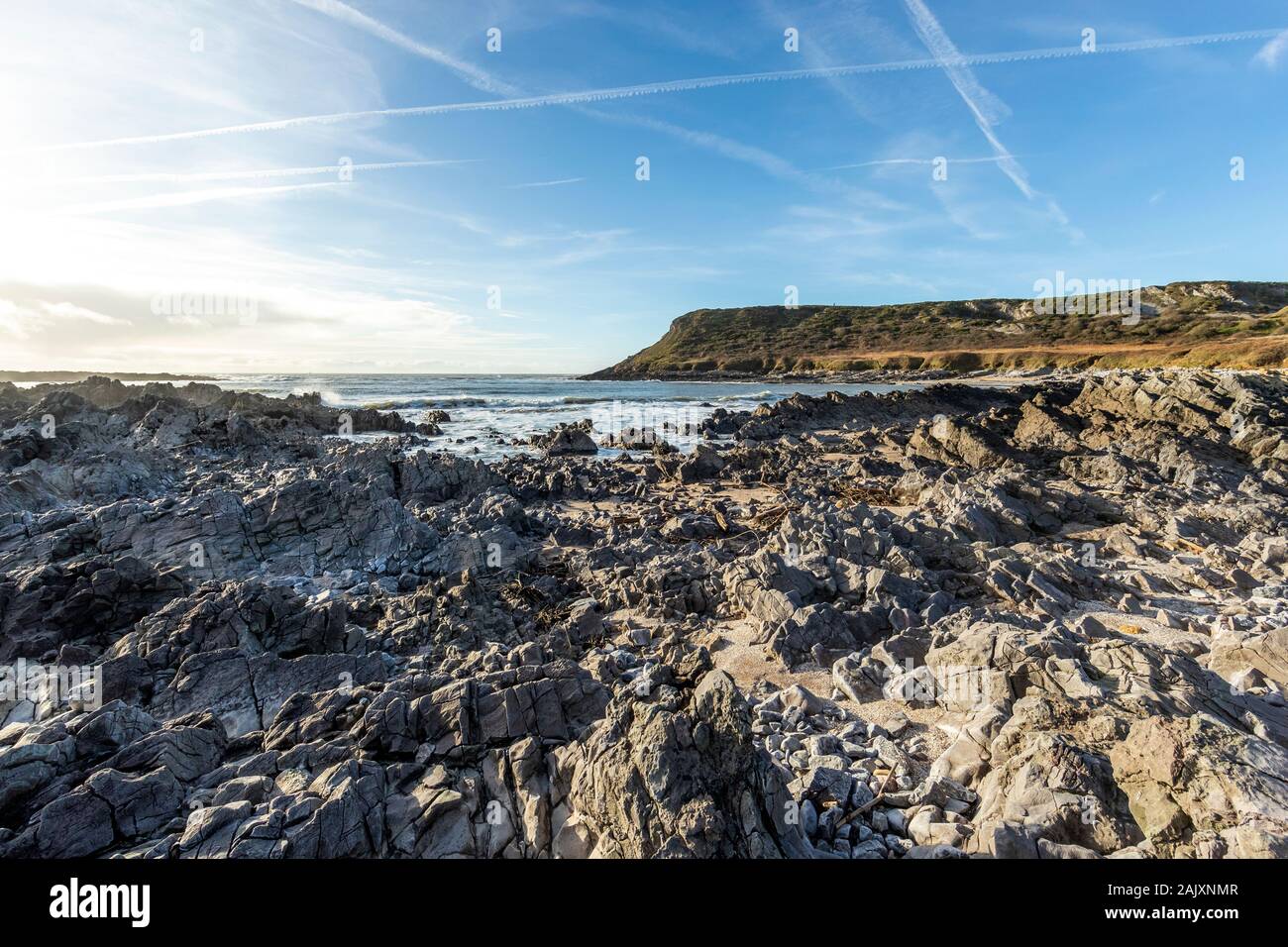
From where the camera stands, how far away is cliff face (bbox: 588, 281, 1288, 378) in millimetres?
75312

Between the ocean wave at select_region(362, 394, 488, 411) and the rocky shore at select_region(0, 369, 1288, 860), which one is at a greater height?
the ocean wave at select_region(362, 394, 488, 411)

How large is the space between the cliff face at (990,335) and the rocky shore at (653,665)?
58368mm

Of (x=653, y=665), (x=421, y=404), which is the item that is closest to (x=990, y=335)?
(x=421, y=404)

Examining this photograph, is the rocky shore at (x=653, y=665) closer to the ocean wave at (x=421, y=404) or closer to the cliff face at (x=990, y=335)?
the ocean wave at (x=421, y=404)

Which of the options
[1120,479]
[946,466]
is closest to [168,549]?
[946,466]

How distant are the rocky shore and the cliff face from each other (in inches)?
2298

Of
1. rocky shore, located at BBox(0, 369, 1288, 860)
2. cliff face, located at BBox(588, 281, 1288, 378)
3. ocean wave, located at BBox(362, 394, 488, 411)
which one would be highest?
cliff face, located at BBox(588, 281, 1288, 378)

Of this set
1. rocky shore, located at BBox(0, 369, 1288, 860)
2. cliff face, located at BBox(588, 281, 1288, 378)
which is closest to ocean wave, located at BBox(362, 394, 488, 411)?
→ rocky shore, located at BBox(0, 369, 1288, 860)

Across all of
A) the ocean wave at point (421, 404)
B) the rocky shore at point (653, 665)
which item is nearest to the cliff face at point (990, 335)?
the rocky shore at point (653, 665)

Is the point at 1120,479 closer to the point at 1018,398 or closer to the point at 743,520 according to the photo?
the point at 743,520

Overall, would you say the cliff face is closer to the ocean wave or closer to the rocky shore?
the rocky shore

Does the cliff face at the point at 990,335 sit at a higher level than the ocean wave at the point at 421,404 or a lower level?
higher

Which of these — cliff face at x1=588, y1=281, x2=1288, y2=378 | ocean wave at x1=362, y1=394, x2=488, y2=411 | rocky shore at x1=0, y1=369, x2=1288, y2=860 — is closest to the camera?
rocky shore at x1=0, y1=369, x2=1288, y2=860

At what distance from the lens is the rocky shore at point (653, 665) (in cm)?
489
